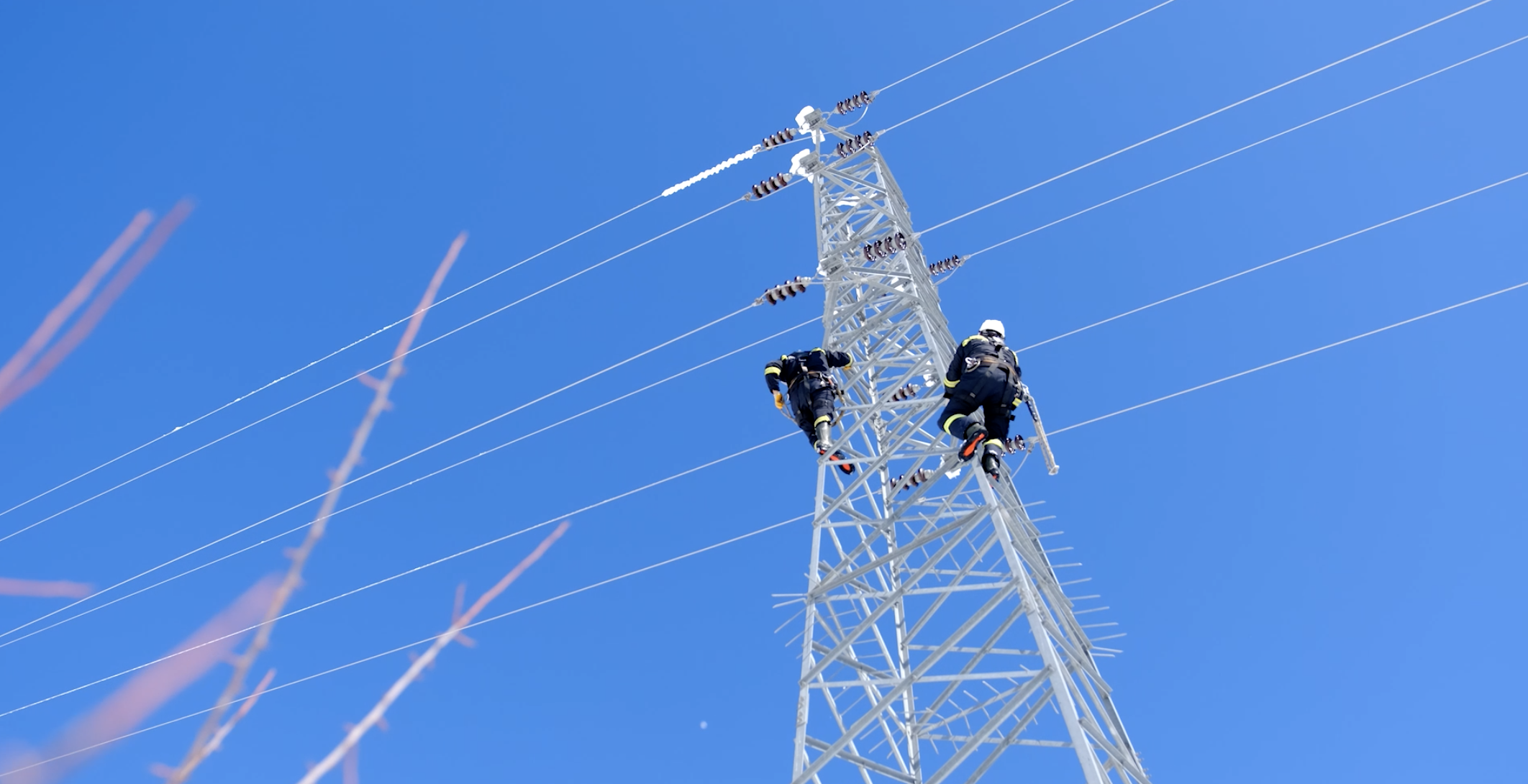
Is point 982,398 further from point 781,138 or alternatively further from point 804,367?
point 781,138

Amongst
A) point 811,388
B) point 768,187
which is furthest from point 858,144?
point 811,388

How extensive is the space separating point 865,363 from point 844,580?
309 centimetres

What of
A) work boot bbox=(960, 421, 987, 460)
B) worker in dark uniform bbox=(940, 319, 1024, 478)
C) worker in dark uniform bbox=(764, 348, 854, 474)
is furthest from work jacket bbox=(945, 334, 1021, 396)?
worker in dark uniform bbox=(764, 348, 854, 474)

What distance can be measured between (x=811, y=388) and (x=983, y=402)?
1.90 metres

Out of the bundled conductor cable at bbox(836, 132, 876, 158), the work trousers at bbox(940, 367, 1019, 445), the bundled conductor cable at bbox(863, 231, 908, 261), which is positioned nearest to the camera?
the work trousers at bbox(940, 367, 1019, 445)

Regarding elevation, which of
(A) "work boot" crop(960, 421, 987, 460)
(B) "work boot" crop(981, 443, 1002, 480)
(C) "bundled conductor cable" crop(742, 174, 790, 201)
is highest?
(C) "bundled conductor cable" crop(742, 174, 790, 201)

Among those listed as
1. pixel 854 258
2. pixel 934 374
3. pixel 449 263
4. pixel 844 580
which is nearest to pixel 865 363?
pixel 934 374

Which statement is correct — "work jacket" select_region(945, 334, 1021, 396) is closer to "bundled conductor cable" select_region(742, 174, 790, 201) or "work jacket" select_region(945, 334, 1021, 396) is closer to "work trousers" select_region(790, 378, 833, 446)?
"work trousers" select_region(790, 378, 833, 446)

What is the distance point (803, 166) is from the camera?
41.9 ft

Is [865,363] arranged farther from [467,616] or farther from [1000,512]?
[467,616]

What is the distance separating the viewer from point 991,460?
7266mm

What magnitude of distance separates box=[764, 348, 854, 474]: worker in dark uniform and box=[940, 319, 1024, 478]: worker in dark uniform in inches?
49.0

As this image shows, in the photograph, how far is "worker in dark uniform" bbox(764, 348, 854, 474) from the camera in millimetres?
8867

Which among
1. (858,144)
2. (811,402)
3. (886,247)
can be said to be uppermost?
(858,144)
